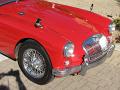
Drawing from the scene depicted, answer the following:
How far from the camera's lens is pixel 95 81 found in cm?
591

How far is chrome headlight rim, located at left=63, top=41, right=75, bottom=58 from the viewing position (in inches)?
199

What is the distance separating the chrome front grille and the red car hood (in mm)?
122

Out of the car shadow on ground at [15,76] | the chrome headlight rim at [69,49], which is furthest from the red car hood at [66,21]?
the car shadow on ground at [15,76]

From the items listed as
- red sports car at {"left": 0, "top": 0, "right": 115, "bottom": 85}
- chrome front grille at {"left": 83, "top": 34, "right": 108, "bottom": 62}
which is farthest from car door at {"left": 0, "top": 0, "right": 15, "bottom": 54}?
chrome front grille at {"left": 83, "top": 34, "right": 108, "bottom": 62}

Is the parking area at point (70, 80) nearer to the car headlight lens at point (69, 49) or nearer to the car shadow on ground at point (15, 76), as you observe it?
the car shadow on ground at point (15, 76)

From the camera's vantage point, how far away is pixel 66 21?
5.94 metres

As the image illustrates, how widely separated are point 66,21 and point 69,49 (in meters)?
1.04

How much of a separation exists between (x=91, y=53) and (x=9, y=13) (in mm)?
2001

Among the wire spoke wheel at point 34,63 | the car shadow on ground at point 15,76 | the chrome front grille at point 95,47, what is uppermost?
the chrome front grille at point 95,47

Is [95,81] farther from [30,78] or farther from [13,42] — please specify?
[13,42]

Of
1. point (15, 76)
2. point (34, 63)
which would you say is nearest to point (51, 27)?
point (34, 63)

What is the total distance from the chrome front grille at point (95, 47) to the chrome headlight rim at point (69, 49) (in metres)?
0.37

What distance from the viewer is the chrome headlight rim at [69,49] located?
5047 mm

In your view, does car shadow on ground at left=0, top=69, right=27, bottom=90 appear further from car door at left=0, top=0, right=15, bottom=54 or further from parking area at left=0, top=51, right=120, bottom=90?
car door at left=0, top=0, right=15, bottom=54
